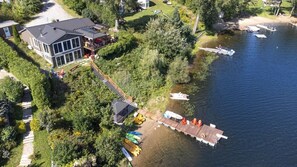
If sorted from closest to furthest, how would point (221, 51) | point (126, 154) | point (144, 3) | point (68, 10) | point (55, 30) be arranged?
point (126, 154) → point (55, 30) → point (221, 51) → point (68, 10) → point (144, 3)

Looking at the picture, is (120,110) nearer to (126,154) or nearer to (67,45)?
(126,154)

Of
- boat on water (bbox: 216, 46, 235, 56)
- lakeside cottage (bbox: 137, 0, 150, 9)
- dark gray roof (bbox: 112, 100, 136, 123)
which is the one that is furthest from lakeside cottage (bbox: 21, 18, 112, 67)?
lakeside cottage (bbox: 137, 0, 150, 9)

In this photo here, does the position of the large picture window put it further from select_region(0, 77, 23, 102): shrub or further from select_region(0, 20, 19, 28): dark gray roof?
select_region(0, 20, 19, 28): dark gray roof

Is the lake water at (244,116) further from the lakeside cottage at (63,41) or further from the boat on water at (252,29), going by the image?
the lakeside cottage at (63,41)

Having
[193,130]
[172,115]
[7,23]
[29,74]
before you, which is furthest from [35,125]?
[7,23]

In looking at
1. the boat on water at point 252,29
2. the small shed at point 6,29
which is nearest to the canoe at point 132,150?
the small shed at point 6,29

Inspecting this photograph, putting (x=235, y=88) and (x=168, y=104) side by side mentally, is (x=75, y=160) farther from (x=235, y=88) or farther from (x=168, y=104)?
(x=235, y=88)

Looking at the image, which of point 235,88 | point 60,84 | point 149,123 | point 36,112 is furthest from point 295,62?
point 36,112
